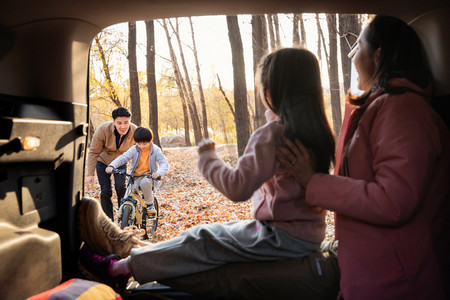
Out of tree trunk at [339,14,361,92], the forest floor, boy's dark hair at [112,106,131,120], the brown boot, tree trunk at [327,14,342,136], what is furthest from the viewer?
tree trunk at [327,14,342,136]

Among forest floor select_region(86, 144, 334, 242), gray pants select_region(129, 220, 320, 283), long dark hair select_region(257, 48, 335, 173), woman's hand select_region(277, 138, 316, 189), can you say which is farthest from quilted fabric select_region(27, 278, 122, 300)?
forest floor select_region(86, 144, 334, 242)

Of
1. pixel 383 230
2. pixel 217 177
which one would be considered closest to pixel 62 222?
pixel 217 177

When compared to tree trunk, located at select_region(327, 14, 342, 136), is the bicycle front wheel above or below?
below

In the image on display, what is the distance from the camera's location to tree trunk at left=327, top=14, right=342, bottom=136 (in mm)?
12370

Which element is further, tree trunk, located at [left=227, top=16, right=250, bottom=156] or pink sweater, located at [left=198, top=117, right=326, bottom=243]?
tree trunk, located at [left=227, top=16, right=250, bottom=156]

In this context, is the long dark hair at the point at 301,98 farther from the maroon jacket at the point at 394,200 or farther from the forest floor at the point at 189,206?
the forest floor at the point at 189,206

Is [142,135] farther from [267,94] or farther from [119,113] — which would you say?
[267,94]

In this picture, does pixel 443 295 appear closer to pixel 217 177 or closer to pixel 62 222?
pixel 217 177

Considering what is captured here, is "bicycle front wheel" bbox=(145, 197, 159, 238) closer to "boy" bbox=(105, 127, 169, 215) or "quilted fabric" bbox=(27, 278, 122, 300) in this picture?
"boy" bbox=(105, 127, 169, 215)

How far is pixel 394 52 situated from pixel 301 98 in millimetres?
447

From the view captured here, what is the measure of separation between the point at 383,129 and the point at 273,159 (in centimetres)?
48

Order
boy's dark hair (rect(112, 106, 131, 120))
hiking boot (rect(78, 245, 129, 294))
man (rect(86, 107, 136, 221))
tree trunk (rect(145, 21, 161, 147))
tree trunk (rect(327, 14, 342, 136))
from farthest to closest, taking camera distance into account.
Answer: tree trunk (rect(145, 21, 161, 147)) → tree trunk (rect(327, 14, 342, 136)) → man (rect(86, 107, 136, 221)) → boy's dark hair (rect(112, 106, 131, 120)) → hiking boot (rect(78, 245, 129, 294))

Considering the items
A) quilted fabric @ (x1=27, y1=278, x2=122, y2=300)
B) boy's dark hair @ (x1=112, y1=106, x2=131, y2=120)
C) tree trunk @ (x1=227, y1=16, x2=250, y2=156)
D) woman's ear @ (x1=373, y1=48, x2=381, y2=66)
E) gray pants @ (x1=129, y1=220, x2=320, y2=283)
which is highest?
tree trunk @ (x1=227, y1=16, x2=250, y2=156)

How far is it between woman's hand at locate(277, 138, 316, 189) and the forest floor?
4.94m
